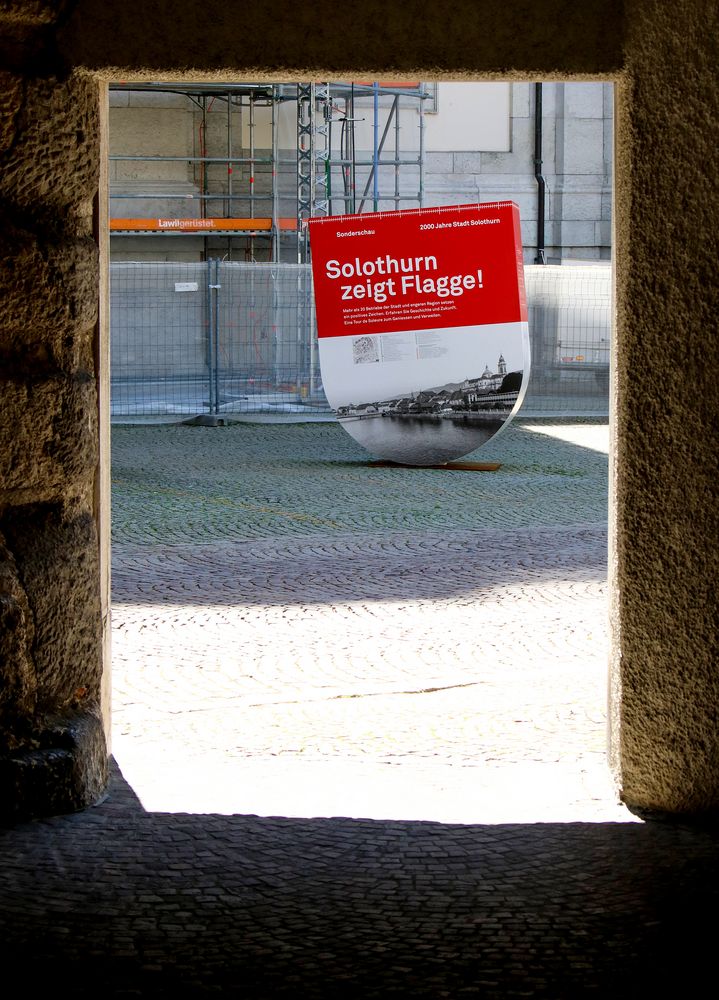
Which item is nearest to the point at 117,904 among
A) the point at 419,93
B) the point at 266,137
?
the point at 419,93

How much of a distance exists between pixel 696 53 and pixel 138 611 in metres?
3.89

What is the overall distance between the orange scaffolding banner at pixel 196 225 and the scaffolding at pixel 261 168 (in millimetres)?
15

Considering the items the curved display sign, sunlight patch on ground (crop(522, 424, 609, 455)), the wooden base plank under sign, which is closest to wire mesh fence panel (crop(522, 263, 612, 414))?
sunlight patch on ground (crop(522, 424, 609, 455))

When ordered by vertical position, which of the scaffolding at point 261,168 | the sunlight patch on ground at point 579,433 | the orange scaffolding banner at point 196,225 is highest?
the scaffolding at point 261,168

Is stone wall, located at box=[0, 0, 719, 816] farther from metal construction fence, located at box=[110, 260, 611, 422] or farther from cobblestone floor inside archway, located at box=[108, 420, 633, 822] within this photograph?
metal construction fence, located at box=[110, 260, 611, 422]

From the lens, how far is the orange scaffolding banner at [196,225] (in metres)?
20.4

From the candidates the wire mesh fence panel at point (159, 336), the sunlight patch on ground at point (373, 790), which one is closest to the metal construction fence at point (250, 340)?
the wire mesh fence panel at point (159, 336)

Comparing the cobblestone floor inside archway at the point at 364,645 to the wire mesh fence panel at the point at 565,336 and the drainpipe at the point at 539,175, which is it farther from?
the drainpipe at the point at 539,175

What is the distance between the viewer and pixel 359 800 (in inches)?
145

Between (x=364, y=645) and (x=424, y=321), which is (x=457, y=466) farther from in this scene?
(x=364, y=645)

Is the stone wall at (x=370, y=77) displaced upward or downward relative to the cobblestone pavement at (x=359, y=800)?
upward

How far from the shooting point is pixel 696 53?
3.22 m

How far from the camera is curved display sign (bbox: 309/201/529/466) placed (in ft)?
35.0

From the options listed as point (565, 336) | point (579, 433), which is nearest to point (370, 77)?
point (579, 433)
